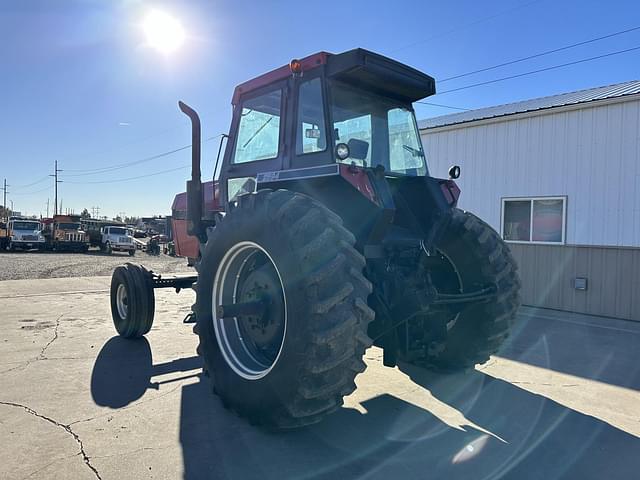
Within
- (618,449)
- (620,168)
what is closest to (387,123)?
(618,449)

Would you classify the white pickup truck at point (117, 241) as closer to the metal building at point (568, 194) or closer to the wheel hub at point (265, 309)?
the metal building at point (568, 194)

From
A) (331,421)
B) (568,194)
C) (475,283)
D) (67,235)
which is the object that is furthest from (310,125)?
(67,235)

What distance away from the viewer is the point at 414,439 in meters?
3.57

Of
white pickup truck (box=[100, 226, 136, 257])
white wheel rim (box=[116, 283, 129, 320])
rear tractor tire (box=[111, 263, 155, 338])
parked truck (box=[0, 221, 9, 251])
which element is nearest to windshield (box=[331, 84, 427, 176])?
rear tractor tire (box=[111, 263, 155, 338])

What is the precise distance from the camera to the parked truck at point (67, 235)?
31125 millimetres

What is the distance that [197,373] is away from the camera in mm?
5070

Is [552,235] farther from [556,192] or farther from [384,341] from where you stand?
[384,341]

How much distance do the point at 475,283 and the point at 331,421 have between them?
1.98m

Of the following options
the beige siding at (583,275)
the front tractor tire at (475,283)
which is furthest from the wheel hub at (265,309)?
the beige siding at (583,275)

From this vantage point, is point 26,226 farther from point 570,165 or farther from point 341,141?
point 341,141

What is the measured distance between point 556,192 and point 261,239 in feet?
27.4

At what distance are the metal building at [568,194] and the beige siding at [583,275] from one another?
0.02 meters

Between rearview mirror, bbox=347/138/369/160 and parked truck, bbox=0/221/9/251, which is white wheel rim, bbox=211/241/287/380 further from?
parked truck, bbox=0/221/9/251

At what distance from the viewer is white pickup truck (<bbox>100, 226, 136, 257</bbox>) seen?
3062 cm
